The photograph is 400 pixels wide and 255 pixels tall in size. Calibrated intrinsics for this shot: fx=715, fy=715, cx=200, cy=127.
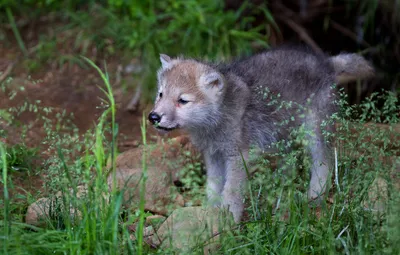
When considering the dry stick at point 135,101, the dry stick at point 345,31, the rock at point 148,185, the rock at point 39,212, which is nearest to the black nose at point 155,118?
the rock at point 148,185

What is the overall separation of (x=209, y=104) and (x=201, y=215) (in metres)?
1.11

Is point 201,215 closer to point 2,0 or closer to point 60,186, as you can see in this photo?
point 60,186

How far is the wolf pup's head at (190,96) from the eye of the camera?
16.9 ft

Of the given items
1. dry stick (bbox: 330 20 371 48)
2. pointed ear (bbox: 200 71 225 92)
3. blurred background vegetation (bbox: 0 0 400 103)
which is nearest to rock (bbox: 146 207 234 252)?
pointed ear (bbox: 200 71 225 92)

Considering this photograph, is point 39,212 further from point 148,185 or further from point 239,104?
point 239,104

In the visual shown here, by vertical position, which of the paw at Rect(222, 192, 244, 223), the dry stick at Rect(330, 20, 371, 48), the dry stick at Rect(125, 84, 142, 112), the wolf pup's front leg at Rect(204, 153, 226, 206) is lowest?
the paw at Rect(222, 192, 244, 223)

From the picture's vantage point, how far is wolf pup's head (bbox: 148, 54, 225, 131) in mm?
5156

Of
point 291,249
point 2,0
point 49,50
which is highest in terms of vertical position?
point 2,0

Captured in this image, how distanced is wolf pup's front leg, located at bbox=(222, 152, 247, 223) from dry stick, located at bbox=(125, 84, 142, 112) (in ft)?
6.63

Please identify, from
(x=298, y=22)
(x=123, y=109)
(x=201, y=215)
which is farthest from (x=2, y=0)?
(x=201, y=215)

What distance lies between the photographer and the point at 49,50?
305 inches

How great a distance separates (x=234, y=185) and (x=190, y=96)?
2.38 ft

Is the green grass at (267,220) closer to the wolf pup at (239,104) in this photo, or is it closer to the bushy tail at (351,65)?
the wolf pup at (239,104)

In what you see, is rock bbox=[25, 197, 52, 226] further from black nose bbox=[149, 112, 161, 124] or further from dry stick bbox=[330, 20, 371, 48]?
dry stick bbox=[330, 20, 371, 48]
